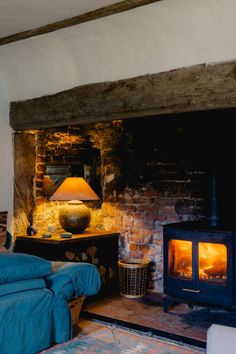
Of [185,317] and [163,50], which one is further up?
[163,50]

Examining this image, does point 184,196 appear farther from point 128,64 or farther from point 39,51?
point 39,51

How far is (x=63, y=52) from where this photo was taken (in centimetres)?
399

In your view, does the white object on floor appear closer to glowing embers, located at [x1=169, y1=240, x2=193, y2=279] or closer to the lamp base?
glowing embers, located at [x1=169, y1=240, x2=193, y2=279]

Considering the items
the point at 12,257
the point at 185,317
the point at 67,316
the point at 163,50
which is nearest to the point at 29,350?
the point at 67,316

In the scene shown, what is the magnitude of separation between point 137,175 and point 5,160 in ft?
4.55

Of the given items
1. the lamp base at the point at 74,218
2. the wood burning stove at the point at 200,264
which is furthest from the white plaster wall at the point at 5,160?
the wood burning stove at the point at 200,264

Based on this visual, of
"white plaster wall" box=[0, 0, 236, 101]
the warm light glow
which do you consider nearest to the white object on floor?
"white plaster wall" box=[0, 0, 236, 101]

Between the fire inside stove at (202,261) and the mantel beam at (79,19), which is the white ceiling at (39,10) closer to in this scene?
the mantel beam at (79,19)

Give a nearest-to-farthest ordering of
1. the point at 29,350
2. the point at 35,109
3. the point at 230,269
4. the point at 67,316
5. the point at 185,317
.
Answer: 1. the point at 29,350
2. the point at 67,316
3. the point at 230,269
4. the point at 185,317
5. the point at 35,109

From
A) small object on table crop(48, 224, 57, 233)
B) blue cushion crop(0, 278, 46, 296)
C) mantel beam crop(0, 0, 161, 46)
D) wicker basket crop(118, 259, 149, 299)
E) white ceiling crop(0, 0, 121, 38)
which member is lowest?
wicker basket crop(118, 259, 149, 299)

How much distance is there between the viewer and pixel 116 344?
339 cm

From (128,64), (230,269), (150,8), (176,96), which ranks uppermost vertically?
(150,8)

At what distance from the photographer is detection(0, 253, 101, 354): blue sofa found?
303cm

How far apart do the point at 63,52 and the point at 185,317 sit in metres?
2.52
